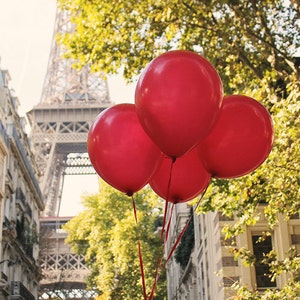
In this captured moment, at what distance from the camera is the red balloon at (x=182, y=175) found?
21.5 feet

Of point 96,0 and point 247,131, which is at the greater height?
point 96,0

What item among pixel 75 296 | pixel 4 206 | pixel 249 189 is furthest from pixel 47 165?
pixel 249 189

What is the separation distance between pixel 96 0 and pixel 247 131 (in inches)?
427

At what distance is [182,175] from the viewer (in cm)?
656

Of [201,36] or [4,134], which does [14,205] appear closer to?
[4,134]

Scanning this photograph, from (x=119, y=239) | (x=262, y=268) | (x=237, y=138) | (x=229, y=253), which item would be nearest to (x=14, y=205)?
(x=119, y=239)

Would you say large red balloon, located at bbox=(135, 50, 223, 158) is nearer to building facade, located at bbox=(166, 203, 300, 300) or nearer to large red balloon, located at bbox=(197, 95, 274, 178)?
large red balloon, located at bbox=(197, 95, 274, 178)

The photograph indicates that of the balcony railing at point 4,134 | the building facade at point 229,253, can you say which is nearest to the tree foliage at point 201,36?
the building facade at point 229,253

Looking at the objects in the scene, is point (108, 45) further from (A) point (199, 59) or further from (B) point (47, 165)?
(B) point (47, 165)

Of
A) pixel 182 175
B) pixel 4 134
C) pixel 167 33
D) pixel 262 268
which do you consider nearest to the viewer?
pixel 182 175

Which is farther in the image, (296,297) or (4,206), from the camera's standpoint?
(4,206)

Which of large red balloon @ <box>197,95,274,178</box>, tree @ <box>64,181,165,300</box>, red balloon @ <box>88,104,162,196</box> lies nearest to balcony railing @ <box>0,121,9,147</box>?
tree @ <box>64,181,165,300</box>

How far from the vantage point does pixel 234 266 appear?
1866cm

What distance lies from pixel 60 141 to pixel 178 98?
3025 inches
